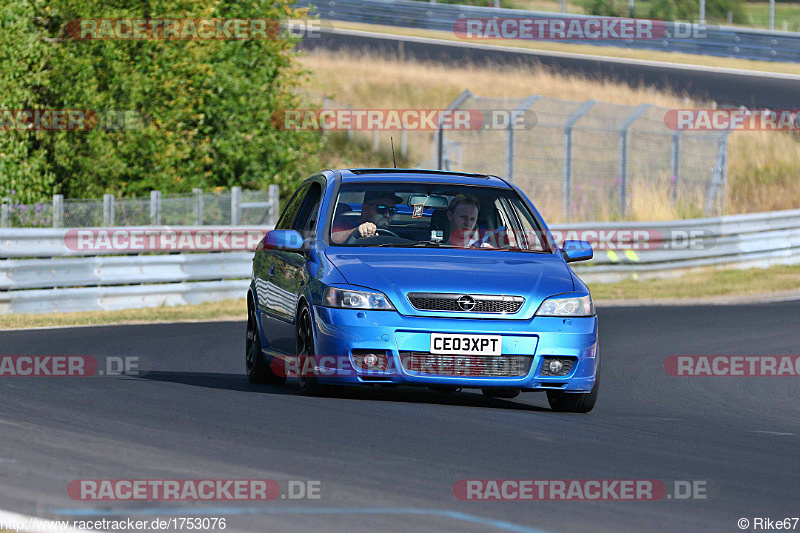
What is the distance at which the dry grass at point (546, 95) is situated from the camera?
30.6 meters

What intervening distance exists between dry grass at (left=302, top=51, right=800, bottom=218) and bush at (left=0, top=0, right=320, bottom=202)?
2.84 metres

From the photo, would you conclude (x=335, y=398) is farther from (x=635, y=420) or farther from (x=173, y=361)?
(x=173, y=361)

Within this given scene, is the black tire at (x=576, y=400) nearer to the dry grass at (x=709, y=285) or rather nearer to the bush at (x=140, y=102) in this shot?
the dry grass at (x=709, y=285)

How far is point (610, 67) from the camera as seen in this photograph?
Result: 1843 inches

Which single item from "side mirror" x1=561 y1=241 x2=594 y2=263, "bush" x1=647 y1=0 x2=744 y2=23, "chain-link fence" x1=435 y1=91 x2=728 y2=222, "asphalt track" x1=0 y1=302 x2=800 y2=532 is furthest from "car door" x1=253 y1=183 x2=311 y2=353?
"bush" x1=647 y1=0 x2=744 y2=23

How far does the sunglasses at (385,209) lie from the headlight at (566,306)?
1.60 metres

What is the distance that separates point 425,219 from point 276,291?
1.29 metres

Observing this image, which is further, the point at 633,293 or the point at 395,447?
the point at 633,293

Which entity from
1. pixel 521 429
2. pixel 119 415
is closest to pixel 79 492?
pixel 119 415

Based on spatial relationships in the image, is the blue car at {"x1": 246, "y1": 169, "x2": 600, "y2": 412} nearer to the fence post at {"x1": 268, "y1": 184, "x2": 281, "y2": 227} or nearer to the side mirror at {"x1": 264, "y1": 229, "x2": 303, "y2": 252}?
the side mirror at {"x1": 264, "y1": 229, "x2": 303, "y2": 252}

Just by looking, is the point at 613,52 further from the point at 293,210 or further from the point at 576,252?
the point at 576,252

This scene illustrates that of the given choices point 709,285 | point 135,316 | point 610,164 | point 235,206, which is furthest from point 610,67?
point 135,316

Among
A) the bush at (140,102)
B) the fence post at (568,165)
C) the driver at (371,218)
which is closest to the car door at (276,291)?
the driver at (371,218)

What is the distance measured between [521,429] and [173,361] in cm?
526
